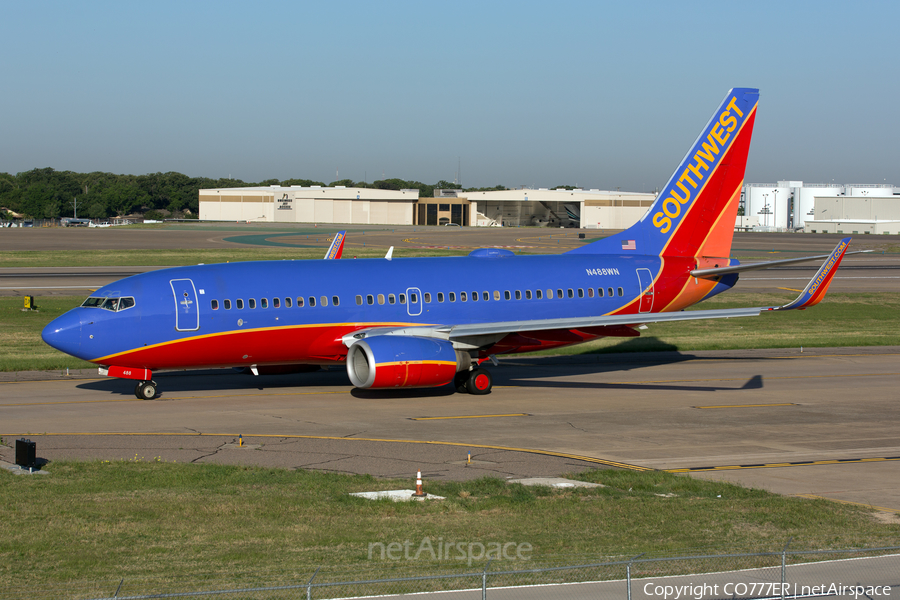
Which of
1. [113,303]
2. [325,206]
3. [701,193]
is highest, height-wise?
[325,206]

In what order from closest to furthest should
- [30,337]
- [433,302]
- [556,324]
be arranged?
[556,324] → [433,302] → [30,337]

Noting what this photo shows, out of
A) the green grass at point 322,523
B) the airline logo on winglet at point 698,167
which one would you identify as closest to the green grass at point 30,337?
the green grass at point 322,523

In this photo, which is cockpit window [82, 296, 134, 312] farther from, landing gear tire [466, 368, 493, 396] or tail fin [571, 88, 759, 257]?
tail fin [571, 88, 759, 257]

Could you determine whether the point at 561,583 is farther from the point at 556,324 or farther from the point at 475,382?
the point at 475,382

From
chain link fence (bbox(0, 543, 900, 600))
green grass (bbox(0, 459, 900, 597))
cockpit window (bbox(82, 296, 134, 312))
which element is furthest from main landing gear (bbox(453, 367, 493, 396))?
chain link fence (bbox(0, 543, 900, 600))

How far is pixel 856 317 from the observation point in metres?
53.7

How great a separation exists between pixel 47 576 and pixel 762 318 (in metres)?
47.0

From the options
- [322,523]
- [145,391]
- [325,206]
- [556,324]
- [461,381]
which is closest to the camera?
[322,523]

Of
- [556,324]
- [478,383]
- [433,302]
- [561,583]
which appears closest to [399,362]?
[478,383]

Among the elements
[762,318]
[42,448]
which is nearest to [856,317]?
[762,318]

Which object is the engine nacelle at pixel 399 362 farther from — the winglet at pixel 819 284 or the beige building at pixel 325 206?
the beige building at pixel 325 206

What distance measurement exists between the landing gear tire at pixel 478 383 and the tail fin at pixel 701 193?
9454mm

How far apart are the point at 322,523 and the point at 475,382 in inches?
635

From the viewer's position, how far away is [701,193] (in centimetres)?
3719
